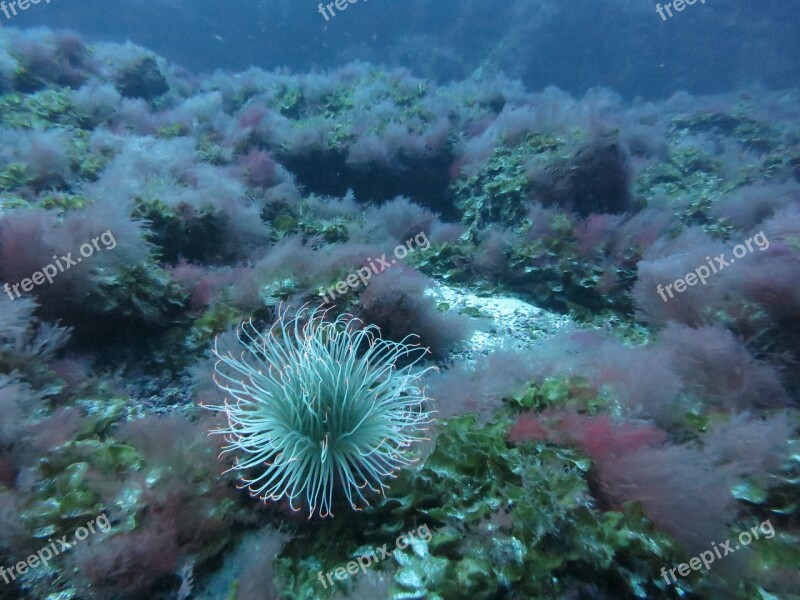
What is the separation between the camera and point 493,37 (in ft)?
93.9

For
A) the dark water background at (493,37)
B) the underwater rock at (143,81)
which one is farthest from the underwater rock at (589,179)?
the dark water background at (493,37)

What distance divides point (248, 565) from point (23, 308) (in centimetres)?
250

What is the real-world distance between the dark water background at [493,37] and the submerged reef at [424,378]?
25.0 m

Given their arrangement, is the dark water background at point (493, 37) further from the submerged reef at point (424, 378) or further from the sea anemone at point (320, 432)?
the sea anemone at point (320, 432)

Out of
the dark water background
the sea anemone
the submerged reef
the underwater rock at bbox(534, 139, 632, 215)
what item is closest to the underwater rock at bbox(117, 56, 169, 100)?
the submerged reef

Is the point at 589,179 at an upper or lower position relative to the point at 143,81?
lower

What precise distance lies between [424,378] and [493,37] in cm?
3185

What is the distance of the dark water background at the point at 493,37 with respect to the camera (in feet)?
87.5

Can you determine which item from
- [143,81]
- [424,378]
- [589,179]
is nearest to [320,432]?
[424,378]

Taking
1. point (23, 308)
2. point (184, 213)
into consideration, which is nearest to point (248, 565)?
point (23, 308)

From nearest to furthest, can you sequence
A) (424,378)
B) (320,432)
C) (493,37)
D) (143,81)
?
(320,432), (424,378), (143,81), (493,37)

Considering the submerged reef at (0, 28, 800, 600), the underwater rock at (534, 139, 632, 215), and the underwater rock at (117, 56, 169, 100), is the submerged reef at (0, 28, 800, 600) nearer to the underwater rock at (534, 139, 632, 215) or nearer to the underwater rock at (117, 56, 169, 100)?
the underwater rock at (534, 139, 632, 215)

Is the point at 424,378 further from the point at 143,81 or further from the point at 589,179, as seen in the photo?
the point at 143,81

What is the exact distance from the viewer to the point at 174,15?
103 ft
